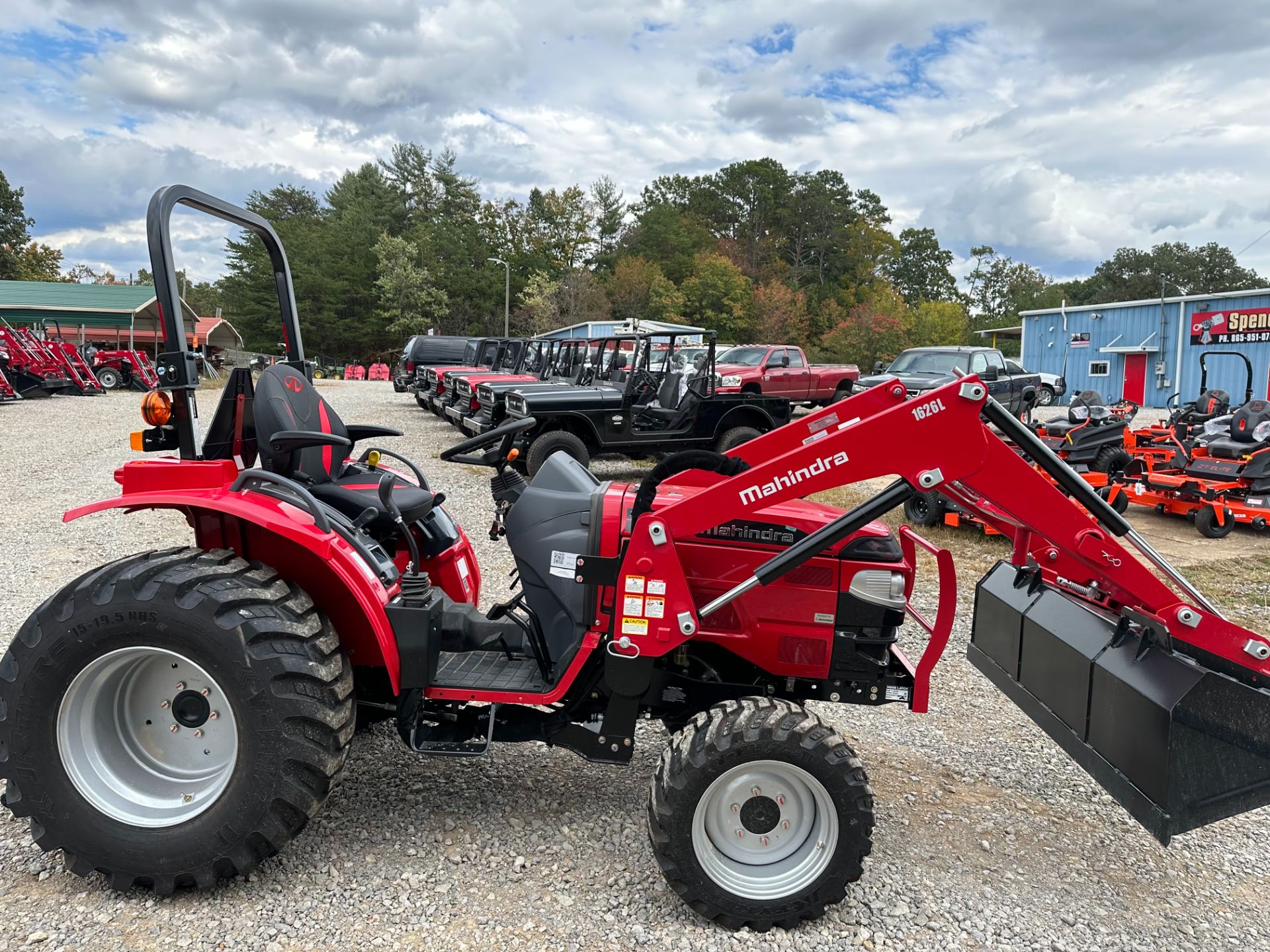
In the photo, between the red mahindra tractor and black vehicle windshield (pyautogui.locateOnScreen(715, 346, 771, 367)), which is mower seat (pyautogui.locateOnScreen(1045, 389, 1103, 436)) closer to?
the red mahindra tractor

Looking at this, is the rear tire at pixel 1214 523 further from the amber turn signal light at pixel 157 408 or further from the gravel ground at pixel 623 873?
the amber turn signal light at pixel 157 408

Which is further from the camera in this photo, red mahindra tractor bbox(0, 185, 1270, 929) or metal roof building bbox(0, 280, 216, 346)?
metal roof building bbox(0, 280, 216, 346)

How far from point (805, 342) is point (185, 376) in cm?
5377

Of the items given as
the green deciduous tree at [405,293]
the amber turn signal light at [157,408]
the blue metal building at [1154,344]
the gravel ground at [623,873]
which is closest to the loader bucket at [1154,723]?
the gravel ground at [623,873]

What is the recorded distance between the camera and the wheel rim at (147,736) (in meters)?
2.48

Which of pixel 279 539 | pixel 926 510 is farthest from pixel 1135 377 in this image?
pixel 279 539

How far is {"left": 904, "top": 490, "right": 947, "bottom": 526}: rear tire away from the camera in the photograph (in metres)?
7.89

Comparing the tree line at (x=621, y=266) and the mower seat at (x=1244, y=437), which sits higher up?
the tree line at (x=621, y=266)

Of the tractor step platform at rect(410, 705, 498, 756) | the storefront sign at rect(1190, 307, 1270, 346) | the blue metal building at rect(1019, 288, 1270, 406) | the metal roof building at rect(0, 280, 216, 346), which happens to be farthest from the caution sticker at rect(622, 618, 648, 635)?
the metal roof building at rect(0, 280, 216, 346)

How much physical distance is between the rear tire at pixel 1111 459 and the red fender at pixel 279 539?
32.4ft

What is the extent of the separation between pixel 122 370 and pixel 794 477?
27498 millimetres

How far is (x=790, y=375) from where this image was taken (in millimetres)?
19031

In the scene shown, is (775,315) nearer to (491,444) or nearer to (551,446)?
(551,446)

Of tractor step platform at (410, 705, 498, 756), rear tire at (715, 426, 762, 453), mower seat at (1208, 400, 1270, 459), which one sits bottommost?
tractor step platform at (410, 705, 498, 756)
